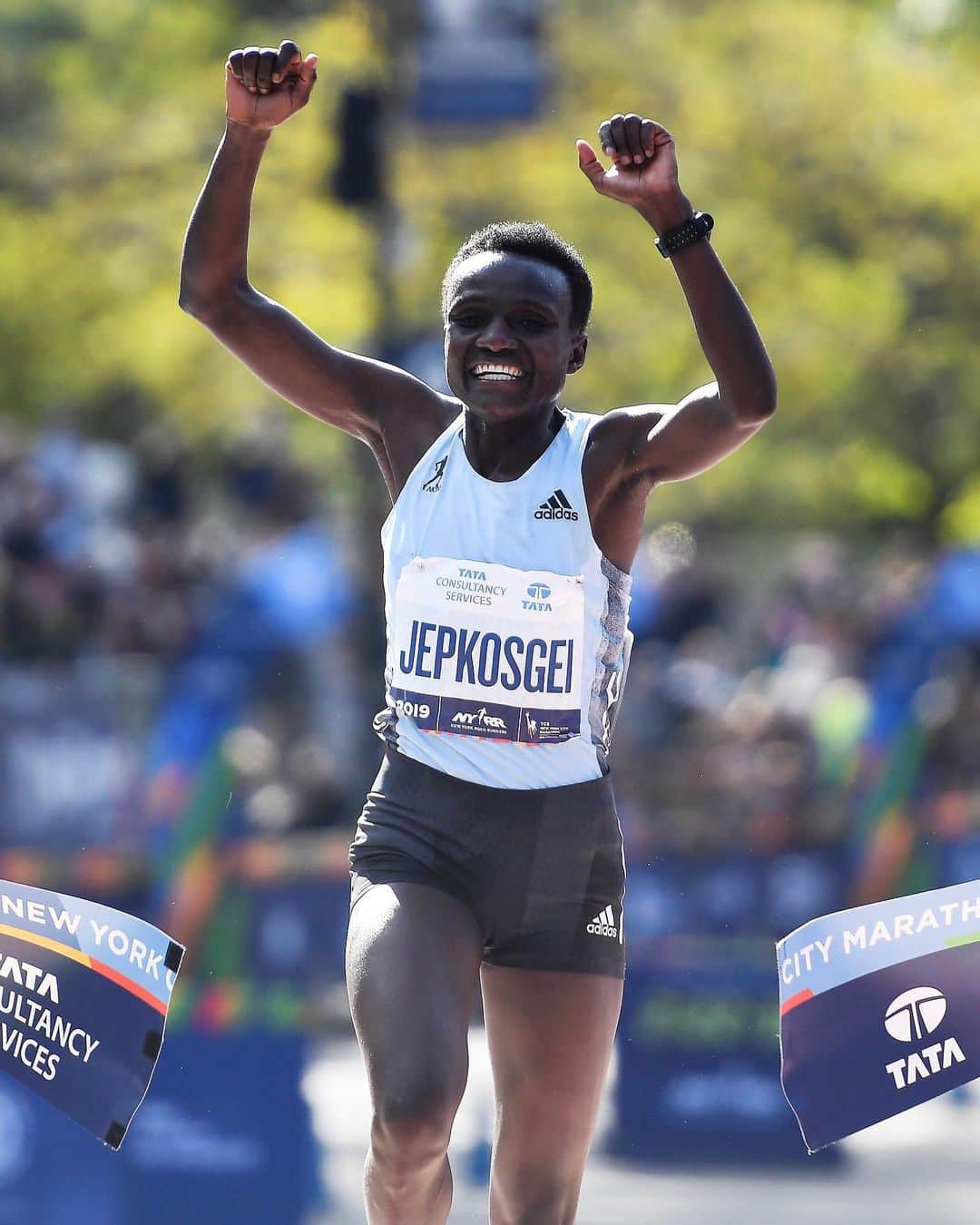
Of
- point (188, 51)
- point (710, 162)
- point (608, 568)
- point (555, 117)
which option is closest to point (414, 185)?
point (555, 117)

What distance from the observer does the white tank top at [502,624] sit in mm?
4105

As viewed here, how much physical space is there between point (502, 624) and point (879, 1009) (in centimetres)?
125

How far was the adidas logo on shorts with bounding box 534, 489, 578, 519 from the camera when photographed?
4.15m

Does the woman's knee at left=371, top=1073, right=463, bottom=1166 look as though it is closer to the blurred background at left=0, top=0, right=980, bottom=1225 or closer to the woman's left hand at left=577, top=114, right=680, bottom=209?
the woman's left hand at left=577, top=114, right=680, bottom=209

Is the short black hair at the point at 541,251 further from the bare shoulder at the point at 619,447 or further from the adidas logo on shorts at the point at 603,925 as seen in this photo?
the adidas logo on shorts at the point at 603,925

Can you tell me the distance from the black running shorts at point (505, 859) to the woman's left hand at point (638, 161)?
1134 millimetres

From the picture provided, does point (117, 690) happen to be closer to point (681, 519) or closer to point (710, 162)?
point (710, 162)

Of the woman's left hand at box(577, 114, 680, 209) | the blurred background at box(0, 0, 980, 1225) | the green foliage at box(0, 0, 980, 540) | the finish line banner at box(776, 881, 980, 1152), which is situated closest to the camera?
the woman's left hand at box(577, 114, 680, 209)

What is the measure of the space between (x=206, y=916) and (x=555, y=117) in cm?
632

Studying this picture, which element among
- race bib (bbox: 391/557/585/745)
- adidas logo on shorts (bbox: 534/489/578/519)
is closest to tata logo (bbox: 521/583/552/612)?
race bib (bbox: 391/557/585/745)

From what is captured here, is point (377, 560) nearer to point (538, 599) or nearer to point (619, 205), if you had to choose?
point (619, 205)

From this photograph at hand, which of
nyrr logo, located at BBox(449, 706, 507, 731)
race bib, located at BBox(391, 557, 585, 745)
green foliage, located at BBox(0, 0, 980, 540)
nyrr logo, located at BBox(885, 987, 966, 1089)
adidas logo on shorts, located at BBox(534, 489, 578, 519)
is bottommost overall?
nyrr logo, located at BBox(885, 987, 966, 1089)

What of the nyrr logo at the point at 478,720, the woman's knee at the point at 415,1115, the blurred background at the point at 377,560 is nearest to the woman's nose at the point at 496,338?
the nyrr logo at the point at 478,720

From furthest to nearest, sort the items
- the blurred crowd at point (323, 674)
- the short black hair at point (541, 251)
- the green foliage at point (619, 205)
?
the green foliage at point (619, 205), the blurred crowd at point (323, 674), the short black hair at point (541, 251)
